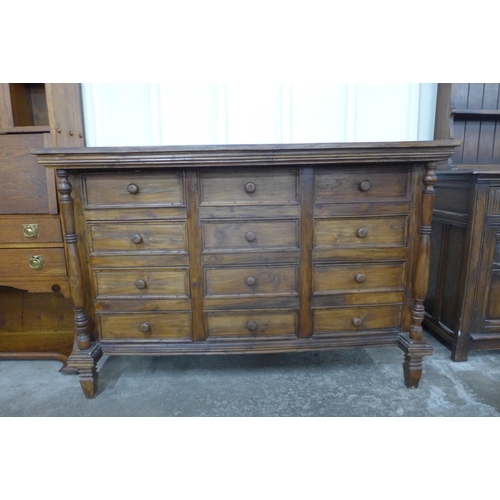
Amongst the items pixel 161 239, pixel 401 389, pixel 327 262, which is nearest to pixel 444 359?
pixel 401 389

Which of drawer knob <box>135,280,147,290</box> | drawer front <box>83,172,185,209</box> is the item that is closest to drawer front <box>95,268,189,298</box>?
drawer knob <box>135,280,147,290</box>

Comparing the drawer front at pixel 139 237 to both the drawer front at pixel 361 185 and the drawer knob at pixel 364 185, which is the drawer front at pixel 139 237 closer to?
the drawer front at pixel 361 185

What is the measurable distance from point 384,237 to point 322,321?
1.71 feet

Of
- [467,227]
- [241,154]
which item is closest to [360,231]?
[241,154]

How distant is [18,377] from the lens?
1.99 m

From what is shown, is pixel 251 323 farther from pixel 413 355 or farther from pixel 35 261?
pixel 35 261

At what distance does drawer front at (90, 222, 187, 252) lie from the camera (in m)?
1.62

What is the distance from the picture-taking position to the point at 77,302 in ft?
5.43

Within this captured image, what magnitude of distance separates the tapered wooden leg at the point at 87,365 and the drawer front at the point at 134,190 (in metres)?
0.72

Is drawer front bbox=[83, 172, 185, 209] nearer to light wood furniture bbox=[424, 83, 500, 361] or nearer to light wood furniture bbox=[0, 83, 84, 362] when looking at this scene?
light wood furniture bbox=[0, 83, 84, 362]

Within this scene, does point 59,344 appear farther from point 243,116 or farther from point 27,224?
point 243,116

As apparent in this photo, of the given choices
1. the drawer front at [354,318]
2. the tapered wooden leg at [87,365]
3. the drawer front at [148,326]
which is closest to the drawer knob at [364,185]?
the drawer front at [354,318]

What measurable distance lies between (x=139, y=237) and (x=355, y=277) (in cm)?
108

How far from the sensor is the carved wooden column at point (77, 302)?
155cm
